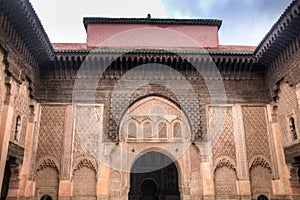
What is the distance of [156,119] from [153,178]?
157 inches

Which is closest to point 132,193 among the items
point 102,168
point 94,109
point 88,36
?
point 102,168

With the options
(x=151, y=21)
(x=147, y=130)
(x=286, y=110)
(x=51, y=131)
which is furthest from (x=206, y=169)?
(x=151, y=21)

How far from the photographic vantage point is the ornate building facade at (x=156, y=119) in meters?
7.63

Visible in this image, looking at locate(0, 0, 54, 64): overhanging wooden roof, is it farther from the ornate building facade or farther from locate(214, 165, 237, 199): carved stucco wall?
locate(214, 165, 237, 199): carved stucco wall

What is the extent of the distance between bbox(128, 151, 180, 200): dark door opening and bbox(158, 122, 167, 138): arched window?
3.09m

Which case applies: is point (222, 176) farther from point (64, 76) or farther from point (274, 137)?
point (64, 76)

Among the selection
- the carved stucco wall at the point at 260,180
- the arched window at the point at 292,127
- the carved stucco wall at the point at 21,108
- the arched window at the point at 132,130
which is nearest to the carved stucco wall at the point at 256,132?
the carved stucco wall at the point at 260,180

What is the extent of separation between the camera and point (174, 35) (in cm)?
1052

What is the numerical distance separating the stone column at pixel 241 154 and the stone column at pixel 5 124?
6.28m

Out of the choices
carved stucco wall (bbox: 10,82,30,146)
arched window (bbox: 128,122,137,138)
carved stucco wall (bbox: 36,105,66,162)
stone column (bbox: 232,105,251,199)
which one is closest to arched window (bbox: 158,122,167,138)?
arched window (bbox: 128,122,137,138)

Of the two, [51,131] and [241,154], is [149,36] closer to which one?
[51,131]

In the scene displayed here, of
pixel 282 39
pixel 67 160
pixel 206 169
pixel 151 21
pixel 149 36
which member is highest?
pixel 151 21

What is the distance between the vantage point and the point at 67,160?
26.2 feet

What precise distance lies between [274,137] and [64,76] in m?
6.77
